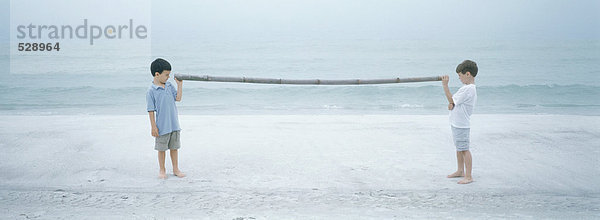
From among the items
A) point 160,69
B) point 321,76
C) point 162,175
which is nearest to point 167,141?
point 162,175

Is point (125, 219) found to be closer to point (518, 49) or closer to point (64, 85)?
point (64, 85)

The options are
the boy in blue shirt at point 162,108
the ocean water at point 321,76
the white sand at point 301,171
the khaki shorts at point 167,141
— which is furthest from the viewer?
the ocean water at point 321,76

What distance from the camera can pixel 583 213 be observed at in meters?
3.81

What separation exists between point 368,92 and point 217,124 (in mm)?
12571

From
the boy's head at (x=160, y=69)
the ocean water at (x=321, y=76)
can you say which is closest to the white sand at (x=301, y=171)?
the boy's head at (x=160, y=69)

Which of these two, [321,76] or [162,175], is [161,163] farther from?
[321,76]

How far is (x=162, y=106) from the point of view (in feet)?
15.4

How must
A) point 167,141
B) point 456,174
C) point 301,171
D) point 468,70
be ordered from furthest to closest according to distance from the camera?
point 301,171, point 456,174, point 167,141, point 468,70

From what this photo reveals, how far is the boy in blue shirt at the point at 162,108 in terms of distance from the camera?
4.63 meters

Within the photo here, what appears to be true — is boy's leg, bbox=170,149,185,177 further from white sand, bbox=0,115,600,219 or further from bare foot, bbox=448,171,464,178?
bare foot, bbox=448,171,464,178

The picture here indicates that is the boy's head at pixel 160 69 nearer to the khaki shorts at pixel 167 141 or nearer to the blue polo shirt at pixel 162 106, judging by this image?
the blue polo shirt at pixel 162 106

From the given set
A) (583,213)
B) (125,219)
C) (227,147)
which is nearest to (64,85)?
(227,147)

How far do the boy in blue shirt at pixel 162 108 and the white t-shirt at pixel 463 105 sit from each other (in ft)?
8.93

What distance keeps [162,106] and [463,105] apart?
2.92 m
